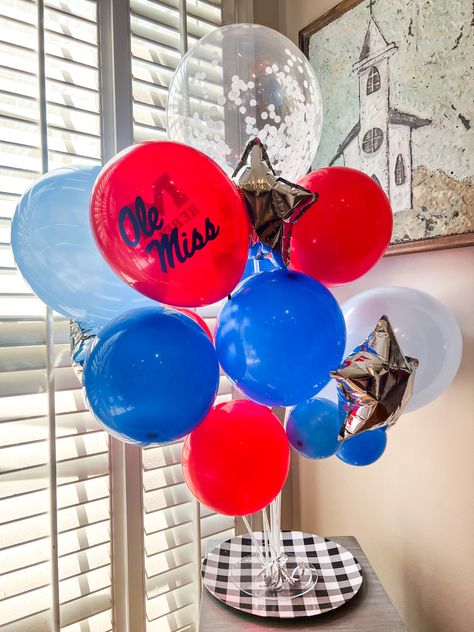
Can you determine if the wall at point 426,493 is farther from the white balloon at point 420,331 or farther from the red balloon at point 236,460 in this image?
the red balloon at point 236,460

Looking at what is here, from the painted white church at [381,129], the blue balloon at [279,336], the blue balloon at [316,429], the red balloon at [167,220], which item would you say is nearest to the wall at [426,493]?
the painted white church at [381,129]

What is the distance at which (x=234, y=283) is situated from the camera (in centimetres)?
74

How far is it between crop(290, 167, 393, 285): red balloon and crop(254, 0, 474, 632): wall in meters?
0.40

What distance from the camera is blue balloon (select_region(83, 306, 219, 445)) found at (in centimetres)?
70

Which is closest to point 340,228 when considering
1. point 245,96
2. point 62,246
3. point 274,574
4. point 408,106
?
point 245,96

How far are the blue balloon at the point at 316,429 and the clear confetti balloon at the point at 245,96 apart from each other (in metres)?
0.47

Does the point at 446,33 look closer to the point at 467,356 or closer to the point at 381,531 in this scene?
the point at 467,356

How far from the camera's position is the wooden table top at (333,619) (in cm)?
97

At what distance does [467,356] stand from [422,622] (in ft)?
2.28

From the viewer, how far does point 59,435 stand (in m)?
1.26

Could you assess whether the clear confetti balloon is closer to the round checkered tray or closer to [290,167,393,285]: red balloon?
[290,167,393,285]: red balloon

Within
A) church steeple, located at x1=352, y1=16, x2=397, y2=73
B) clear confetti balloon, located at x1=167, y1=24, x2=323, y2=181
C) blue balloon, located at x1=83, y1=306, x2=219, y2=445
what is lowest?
blue balloon, located at x1=83, y1=306, x2=219, y2=445

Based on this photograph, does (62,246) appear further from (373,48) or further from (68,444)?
(373,48)

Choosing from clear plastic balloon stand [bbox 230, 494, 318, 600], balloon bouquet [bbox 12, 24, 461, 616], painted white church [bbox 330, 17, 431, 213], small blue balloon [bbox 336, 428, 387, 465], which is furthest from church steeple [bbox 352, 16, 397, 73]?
clear plastic balloon stand [bbox 230, 494, 318, 600]
